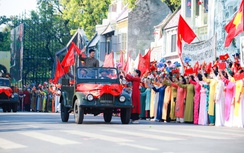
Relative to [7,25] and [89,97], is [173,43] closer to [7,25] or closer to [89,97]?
[89,97]

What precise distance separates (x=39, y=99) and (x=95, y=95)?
105 ft

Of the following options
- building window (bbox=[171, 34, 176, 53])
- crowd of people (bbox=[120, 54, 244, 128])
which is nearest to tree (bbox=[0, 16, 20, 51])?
building window (bbox=[171, 34, 176, 53])

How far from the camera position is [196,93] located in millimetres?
24828

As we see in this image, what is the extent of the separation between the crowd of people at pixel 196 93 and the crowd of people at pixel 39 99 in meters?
20.8

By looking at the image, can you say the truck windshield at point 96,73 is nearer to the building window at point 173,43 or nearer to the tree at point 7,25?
the building window at point 173,43

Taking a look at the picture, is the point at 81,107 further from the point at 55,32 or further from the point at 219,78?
the point at 55,32

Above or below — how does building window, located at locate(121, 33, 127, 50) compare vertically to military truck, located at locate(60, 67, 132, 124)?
above

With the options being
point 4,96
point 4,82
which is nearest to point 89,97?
point 4,96

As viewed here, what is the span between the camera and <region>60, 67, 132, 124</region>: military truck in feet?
70.9

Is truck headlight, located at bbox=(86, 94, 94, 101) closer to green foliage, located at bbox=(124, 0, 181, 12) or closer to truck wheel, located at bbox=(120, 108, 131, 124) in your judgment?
truck wheel, located at bbox=(120, 108, 131, 124)

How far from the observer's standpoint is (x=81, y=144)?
12.9m

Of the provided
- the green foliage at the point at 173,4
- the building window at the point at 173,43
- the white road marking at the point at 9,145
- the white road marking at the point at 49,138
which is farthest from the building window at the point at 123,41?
the white road marking at the point at 9,145

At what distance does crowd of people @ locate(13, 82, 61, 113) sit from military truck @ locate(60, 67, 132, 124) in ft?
83.5

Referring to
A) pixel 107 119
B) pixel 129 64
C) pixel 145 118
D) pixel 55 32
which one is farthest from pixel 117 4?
pixel 107 119
